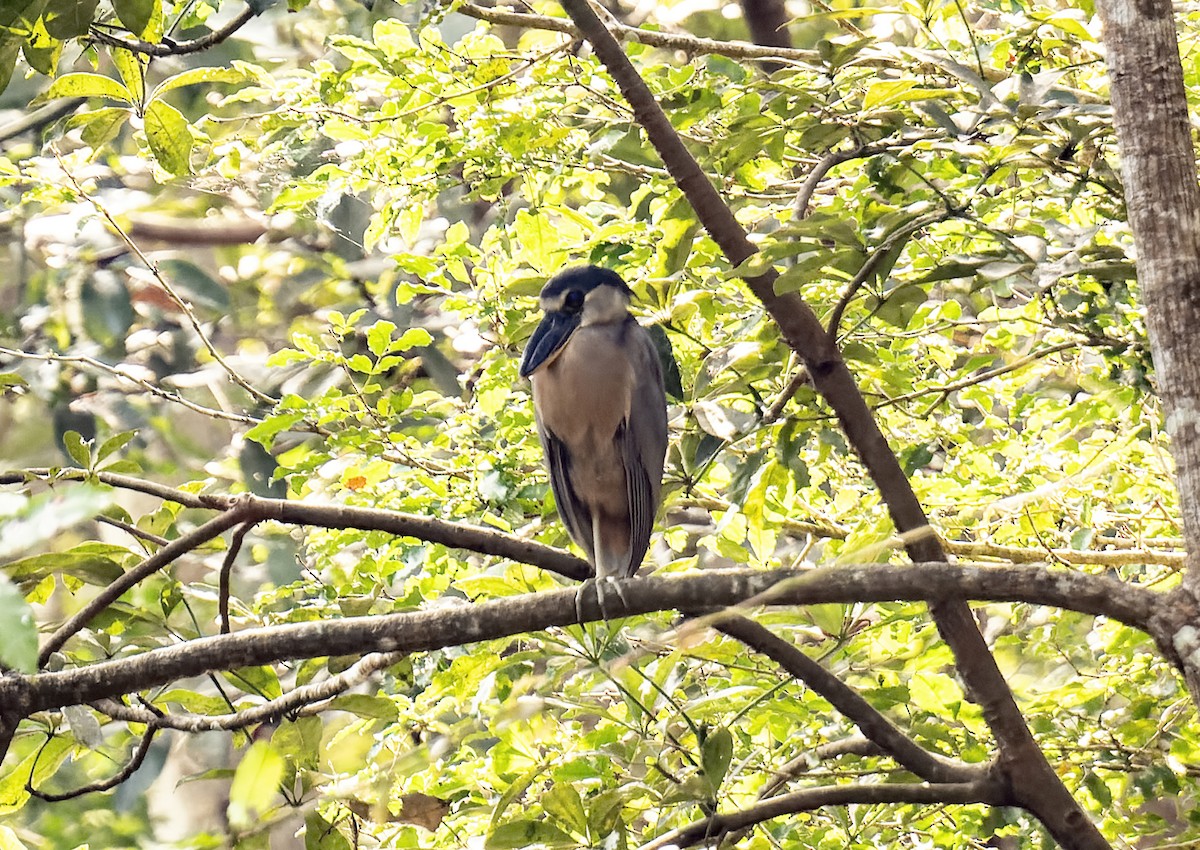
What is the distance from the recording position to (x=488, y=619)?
48.0 inches

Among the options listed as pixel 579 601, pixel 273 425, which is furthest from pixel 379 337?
pixel 579 601

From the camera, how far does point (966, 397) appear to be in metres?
2.02

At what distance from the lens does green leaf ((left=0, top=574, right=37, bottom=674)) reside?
0.46m

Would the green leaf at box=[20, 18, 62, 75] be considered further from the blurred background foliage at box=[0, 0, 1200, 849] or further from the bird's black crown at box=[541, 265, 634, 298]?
the bird's black crown at box=[541, 265, 634, 298]

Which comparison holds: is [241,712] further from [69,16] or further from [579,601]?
[69,16]

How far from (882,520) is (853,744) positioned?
0.31 metres

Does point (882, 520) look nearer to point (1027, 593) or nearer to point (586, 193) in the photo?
point (1027, 593)

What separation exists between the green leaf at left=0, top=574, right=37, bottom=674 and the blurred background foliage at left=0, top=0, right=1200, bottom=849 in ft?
1.78

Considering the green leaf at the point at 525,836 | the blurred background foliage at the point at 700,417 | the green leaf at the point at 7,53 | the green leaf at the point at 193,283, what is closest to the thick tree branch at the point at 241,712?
the blurred background foliage at the point at 700,417

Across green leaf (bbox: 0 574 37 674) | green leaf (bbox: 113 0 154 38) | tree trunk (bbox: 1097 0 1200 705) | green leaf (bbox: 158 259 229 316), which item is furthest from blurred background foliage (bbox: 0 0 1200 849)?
green leaf (bbox: 0 574 37 674)

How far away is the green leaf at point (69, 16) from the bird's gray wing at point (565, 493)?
1043 millimetres

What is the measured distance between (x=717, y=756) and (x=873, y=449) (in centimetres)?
40

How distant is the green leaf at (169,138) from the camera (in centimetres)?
143

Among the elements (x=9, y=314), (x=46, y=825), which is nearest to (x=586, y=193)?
(x=9, y=314)
